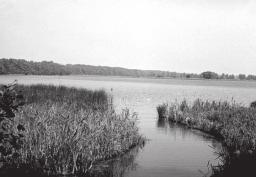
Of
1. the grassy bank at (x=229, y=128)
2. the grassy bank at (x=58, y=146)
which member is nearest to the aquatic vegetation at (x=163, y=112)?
the grassy bank at (x=229, y=128)

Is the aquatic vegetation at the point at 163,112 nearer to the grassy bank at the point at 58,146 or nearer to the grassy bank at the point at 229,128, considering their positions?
the grassy bank at the point at 229,128

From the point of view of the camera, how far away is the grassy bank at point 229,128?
7.50 m

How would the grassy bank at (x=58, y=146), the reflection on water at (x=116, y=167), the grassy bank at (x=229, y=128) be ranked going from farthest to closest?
the reflection on water at (x=116, y=167) < the grassy bank at (x=58, y=146) < the grassy bank at (x=229, y=128)

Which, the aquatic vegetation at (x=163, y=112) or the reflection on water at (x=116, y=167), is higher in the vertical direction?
the aquatic vegetation at (x=163, y=112)

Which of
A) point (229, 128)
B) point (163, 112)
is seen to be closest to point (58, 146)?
point (229, 128)

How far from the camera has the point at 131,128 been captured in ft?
43.0

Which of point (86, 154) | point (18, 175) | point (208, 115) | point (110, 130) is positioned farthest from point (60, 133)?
point (208, 115)

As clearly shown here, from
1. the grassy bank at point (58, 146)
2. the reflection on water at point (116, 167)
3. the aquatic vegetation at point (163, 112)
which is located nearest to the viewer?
the grassy bank at point (58, 146)

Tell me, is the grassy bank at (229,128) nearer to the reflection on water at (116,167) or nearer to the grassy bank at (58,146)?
the reflection on water at (116,167)

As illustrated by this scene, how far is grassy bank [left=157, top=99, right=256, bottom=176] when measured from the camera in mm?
7500

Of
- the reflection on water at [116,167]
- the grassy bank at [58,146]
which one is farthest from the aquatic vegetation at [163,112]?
the grassy bank at [58,146]

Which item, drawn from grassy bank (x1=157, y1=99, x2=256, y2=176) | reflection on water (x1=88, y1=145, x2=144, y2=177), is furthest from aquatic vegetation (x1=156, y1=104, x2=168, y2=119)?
reflection on water (x1=88, y1=145, x2=144, y2=177)

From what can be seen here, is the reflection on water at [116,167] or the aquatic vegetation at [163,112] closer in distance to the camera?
the reflection on water at [116,167]

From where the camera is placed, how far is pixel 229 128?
49.3 feet
